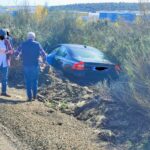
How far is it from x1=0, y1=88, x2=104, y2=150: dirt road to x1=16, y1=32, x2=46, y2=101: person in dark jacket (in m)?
0.94

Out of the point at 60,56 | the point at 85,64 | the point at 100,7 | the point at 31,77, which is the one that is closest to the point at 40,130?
the point at 31,77

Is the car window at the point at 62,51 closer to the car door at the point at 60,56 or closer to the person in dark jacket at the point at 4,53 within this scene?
the car door at the point at 60,56

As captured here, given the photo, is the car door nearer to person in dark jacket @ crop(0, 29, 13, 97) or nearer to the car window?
the car window

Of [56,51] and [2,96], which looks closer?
[2,96]

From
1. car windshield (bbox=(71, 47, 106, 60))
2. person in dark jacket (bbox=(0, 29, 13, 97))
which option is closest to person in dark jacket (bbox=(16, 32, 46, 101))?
person in dark jacket (bbox=(0, 29, 13, 97))

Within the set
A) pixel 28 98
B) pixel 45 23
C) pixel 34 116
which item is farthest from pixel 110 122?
pixel 45 23

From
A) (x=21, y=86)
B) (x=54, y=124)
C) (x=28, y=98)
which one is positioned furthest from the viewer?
(x=21, y=86)

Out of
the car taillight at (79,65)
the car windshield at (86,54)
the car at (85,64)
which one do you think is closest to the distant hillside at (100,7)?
the car windshield at (86,54)

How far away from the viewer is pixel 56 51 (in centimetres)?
1912

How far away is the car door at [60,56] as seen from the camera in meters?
18.3

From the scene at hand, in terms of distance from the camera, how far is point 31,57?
13.5m

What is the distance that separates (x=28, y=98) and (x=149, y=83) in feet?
13.8

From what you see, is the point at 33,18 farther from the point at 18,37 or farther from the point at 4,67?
the point at 4,67

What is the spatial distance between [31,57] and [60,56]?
16.9 feet
